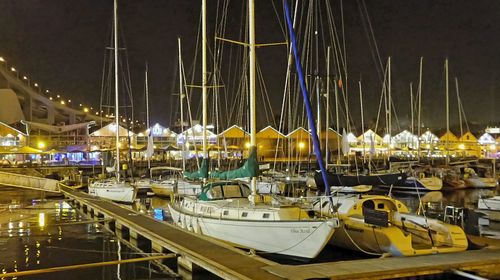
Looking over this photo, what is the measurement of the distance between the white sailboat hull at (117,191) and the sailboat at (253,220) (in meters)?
17.8

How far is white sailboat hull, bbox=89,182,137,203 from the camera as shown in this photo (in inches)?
1503

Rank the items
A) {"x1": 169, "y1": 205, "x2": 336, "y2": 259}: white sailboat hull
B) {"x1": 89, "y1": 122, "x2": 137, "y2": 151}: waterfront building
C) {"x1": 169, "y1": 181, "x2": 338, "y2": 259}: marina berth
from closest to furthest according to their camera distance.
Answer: {"x1": 169, "y1": 205, "x2": 336, "y2": 259}: white sailboat hull → {"x1": 169, "y1": 181, "x2": 338, "y2": 259}: marina berth → {"x1": 89, "y1": 122, "x2": 137, "y2": 151}: waterfront building

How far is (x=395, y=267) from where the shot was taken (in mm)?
12594

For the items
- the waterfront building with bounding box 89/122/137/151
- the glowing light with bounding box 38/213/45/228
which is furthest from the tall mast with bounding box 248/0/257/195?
the waterfront building with bounding box 89/122/137/151

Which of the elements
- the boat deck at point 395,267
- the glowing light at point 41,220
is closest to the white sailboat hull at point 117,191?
the glowing light at point 41,220

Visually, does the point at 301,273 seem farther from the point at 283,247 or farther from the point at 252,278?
the point at 283,247

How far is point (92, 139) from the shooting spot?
294 ft

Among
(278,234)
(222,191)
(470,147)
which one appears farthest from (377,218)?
(470,147)

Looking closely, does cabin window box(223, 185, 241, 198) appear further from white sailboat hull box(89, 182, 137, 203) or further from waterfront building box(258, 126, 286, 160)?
waterfront building box(258, 126, 286, 160)

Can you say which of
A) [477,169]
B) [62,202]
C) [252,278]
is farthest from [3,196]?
[477,169]

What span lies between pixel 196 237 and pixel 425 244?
26.9ft

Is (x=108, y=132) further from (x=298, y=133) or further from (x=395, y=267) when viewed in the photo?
(x=395, y=267)

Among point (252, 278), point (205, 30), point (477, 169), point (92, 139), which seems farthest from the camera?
point (92, 139)

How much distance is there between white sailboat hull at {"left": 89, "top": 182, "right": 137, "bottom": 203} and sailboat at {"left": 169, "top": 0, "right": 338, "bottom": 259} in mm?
17783
